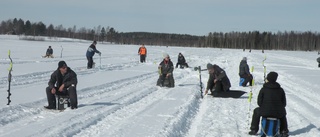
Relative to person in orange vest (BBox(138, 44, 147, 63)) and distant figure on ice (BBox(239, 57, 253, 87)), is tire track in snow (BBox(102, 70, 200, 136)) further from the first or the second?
person in orange vest (BBox(138, 44, 147, 63))

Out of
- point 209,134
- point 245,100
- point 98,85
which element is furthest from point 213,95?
point 209,134

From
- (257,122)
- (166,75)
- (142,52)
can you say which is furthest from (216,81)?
(142,52)

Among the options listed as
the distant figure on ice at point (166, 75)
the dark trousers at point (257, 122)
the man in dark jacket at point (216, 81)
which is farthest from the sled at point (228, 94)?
the dark trousers at point (257, 122)

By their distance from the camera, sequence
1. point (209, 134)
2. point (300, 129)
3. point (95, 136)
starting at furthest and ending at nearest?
point (300, 129)
point (209, 134)
point (95, 136)

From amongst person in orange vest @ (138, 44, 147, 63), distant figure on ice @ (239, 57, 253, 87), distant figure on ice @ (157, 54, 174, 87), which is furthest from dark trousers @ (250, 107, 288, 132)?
person in orange vest @ (138, 44, 147, 63)

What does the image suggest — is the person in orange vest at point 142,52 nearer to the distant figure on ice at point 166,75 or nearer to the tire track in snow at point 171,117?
the distant figure on ice at point 166,75

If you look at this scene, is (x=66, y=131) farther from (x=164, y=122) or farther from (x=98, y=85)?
(x=98, y=85)

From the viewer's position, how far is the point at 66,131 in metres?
7.63

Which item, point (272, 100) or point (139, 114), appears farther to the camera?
point (139, 114)

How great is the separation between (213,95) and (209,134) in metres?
5.78

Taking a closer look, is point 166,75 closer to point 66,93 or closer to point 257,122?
point 66,93

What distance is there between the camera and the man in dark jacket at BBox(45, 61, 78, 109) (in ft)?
33.2

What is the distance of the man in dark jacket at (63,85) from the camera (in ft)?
33.2

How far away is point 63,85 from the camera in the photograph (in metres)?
10.2
